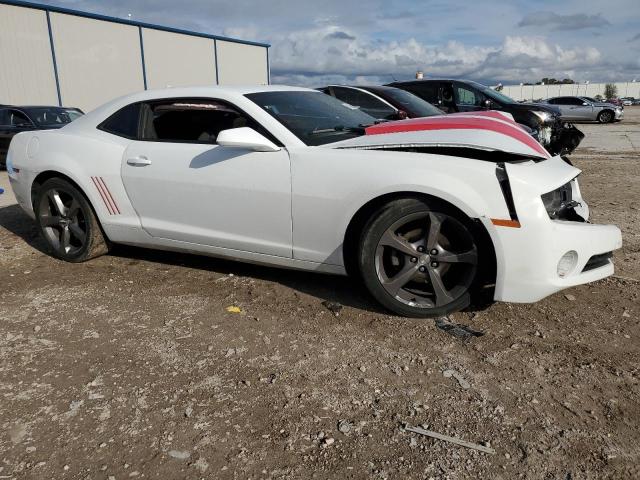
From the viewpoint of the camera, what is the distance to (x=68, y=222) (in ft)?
14.0

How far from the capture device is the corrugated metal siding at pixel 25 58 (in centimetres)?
1723

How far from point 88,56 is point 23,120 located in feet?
38.2

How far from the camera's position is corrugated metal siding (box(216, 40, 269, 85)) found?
27672mm

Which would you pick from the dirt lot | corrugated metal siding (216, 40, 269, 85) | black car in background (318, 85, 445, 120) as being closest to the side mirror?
the dirt lot

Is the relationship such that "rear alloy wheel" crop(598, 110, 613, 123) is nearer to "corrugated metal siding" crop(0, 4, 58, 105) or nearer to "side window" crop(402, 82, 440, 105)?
"side window" crop(402, 82, 440, 105)

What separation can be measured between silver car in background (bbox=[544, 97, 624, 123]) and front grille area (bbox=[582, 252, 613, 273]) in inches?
1025

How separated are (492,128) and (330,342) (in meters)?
1.65

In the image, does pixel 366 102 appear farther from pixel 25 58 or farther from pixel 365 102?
pixel 25 58

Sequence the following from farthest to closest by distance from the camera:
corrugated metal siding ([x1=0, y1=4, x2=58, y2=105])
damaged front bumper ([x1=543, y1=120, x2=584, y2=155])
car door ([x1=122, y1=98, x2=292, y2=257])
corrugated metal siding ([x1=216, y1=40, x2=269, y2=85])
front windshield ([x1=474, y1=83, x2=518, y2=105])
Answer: corrugated metal siding ([x1=216, y1=40, x2=269, y2=85]) < corrugated metal siding ([x1=0, y1=4, x2=58, y2=105]) < front windshield ([x1=474, y1=83, x2=518, y2=105]) < damaged front bumper ([x1=543, y1=120, x2=584, y2=155]) < car door ([x1=122, y1=98, x2=292, y2=257])

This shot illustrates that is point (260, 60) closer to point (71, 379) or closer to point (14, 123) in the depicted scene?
point (14, 123)

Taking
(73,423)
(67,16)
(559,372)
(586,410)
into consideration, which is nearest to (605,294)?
(559,372)

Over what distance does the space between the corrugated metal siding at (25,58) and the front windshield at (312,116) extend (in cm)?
1761

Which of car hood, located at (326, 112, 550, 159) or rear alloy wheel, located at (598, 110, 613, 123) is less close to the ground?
car hood, located at (326, 112, 550, 159)

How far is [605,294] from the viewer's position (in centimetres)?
341
